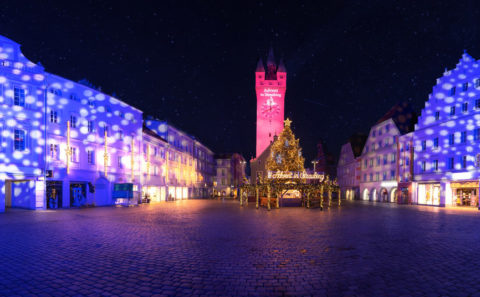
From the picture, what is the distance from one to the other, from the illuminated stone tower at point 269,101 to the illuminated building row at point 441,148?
24.0 m

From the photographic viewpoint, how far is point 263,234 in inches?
492

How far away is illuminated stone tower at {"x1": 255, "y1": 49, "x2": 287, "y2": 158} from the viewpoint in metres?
66.8

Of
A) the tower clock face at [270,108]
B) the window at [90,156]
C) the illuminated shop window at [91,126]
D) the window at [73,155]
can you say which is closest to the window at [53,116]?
the window at [73,155]

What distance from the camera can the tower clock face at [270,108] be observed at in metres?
67.8

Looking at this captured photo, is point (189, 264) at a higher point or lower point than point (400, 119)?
lower

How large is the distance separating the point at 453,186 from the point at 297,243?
3293 centimetres

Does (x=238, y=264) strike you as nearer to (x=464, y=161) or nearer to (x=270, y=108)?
(x=464, y=161)

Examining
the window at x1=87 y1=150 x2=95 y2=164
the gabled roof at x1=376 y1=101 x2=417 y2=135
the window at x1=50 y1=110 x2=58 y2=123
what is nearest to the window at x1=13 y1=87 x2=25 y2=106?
the window at x1=50 y1=110 x2=58 y2=123

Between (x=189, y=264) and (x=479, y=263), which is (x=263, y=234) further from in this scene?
(x=479, y=263)

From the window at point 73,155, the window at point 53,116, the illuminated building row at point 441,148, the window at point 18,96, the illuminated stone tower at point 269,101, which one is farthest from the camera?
the illuminated stone tower at point 269,101

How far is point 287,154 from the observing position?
1172 inches

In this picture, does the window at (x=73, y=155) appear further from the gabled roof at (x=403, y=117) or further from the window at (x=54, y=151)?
the gabled roof at (x=403, y=117)

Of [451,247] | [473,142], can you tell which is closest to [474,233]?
[451,247]

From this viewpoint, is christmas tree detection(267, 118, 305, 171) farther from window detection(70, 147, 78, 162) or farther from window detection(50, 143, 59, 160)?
window detection(50, 143, 59, 160)
